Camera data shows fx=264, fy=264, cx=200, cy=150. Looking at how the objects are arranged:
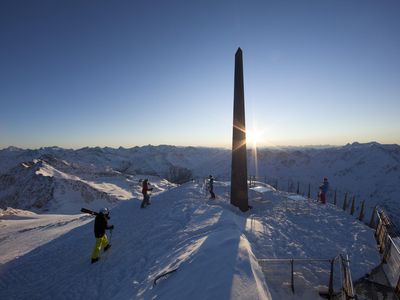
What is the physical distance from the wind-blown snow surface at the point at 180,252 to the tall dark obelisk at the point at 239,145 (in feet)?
4.62

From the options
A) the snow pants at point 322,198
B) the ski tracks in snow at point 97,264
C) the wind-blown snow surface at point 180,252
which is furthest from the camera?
the snow pants at point 322,198

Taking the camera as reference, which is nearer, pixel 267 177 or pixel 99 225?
pixel 99 225

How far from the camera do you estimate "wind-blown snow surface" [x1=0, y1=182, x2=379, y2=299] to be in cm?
633

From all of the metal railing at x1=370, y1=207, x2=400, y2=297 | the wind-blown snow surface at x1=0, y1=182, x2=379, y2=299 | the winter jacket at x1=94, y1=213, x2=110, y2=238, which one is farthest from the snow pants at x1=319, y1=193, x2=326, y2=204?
the winter jacket at x1=94, y1=213, x2=110, y2=238

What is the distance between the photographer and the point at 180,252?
29.5 feet

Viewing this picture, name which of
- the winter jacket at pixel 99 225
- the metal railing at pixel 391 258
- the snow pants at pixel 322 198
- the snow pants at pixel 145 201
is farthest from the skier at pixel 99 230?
the snow pants at pixel 322 198

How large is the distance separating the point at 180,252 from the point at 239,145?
12.3 meters

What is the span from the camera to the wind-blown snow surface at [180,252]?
6.33 m

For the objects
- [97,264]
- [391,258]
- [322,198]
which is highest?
[391,258]

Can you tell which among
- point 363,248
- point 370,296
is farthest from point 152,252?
point 363,248

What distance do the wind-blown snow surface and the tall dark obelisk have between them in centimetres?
141

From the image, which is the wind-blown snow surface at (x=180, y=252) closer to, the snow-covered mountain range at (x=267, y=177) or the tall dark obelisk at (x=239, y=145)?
the tall dark obelisk at (x=239, y=145)

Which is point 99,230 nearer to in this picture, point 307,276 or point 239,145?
point 307,276

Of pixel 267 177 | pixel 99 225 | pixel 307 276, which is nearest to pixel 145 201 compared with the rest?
pixel 99 225
